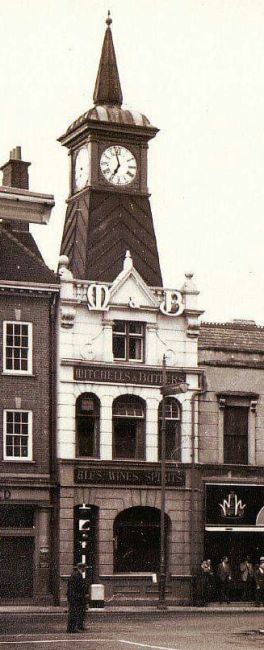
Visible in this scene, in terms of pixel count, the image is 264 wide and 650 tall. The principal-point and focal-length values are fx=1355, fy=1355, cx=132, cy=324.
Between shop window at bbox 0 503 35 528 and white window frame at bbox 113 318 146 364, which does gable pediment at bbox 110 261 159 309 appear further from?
shop window at bbox 0 503 35 528

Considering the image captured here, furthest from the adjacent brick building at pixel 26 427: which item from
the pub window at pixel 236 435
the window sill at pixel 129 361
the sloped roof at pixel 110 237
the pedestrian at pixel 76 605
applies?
the pedestrian at pixel 76 605

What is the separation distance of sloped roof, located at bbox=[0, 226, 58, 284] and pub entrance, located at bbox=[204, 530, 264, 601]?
11.5 metres

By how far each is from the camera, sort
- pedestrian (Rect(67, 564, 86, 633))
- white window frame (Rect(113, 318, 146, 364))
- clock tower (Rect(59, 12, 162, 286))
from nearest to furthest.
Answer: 1. pedestrian (Rect(67, 564, 86, 633))
2. white window frame (Rect(113, 318, 146, 364))
3. clock tower (Rect(59, 12, 162, 286))

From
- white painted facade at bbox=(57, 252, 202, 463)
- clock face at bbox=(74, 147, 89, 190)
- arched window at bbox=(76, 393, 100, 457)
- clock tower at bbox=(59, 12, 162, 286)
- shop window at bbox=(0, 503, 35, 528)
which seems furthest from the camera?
clock face at bbox=(74, 147, 89, 190)

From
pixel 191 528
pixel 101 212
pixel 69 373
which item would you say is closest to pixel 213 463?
pixel 191 528

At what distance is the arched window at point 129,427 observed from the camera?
50.8 meters

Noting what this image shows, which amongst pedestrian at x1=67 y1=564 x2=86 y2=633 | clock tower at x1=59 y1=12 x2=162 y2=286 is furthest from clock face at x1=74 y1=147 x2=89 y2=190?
pedestrian at x1=67 y1=564 x2=86 y2=633

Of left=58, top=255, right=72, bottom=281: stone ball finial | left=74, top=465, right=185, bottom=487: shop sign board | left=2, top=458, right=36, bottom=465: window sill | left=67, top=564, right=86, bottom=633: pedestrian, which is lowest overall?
left=67, top=564, right=86, bottom=633: pedestrian

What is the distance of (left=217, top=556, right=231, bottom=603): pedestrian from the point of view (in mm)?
50125

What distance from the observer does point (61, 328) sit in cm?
4988

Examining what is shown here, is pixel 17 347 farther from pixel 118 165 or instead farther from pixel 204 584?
pixel 204 584

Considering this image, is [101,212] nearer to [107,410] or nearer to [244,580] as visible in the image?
[107,410]

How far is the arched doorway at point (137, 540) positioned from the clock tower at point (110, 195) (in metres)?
9.31

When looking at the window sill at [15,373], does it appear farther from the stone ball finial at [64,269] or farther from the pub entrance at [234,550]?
the pub entrance at [234,550]
